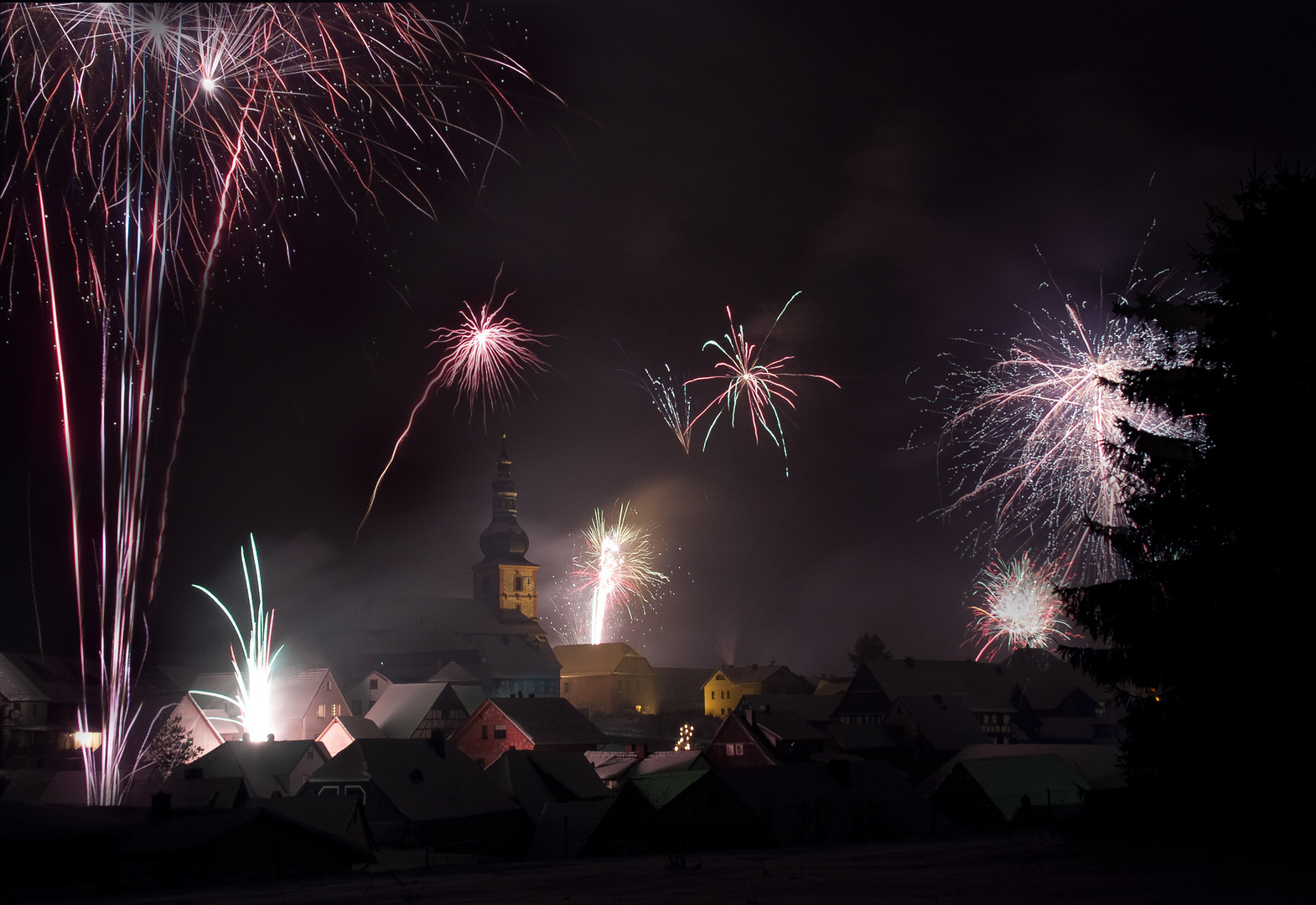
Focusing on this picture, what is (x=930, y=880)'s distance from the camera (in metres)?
12.8

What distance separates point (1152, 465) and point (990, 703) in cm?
7015

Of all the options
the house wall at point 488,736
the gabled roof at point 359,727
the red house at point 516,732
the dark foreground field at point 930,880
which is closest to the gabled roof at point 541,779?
the red house at point 516,732

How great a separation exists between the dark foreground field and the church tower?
110148 mm

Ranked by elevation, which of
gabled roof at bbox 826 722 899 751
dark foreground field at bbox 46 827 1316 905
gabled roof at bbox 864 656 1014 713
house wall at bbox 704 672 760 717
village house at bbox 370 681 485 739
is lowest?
dark foreground field at bbox 46 827 1316 905

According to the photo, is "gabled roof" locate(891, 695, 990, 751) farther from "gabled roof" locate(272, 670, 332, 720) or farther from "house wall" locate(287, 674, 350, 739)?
"gabled roof" locate(272, 670, 332, 720)

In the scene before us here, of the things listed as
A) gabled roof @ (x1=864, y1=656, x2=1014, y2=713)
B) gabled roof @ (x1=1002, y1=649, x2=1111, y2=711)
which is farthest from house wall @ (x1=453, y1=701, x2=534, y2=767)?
gabled roof @ (x1=1002, y1=649, x2=1111, y2=711)

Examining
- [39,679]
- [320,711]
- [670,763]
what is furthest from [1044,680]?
[39,679]

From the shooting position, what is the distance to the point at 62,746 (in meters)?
62.8

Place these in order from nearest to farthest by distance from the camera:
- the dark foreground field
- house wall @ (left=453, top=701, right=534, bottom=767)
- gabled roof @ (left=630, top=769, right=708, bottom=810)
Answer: the dark foreground field
gabled roof @ (left=630, top=769, right=708, bottom=810)
house wall @ (left=453, top=701, right=534, bottom=767)

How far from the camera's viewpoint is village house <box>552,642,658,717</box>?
123250mm

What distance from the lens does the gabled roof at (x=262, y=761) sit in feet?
160

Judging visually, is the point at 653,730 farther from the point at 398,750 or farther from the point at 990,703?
the point at 398,750

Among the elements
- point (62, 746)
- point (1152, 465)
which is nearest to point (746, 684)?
point (62, 746)

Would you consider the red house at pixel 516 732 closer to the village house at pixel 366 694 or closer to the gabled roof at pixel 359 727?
the gabled roof at pixel 359 727
